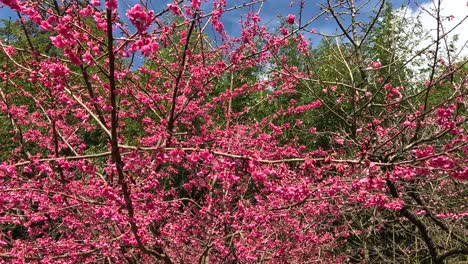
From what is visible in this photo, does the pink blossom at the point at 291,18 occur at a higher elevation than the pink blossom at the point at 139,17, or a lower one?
higher

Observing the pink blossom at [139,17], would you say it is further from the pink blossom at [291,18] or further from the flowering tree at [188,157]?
the pink blossom at [291,18]

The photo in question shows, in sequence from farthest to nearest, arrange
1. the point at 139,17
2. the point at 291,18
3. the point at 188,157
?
the point at 291,18 → the point at 188,157 → the point at 139,17

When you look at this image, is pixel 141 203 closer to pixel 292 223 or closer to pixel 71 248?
pixel 71 248

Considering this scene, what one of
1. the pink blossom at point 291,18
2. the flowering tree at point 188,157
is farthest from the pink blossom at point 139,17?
the pink blossom at point 291,18

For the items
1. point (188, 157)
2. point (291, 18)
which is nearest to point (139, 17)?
point (188, 157)

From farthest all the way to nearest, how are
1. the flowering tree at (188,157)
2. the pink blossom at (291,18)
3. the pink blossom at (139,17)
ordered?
1. the pink blossom at (291,18)
2. the flowering tree at (188,157)
3. the pink blossom at (139,17)

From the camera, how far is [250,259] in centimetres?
605

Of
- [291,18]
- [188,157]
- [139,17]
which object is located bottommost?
[188,157]

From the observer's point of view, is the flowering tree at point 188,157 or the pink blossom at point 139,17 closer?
the pink blossom at point 139,17

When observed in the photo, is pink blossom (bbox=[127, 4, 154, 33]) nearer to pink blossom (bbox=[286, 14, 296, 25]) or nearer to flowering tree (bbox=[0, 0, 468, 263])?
flowering tree (bbox=[0, 0, 468, 263])

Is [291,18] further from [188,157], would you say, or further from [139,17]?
[139,17]

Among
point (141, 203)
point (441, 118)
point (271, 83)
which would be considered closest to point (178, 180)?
point (271, 83)

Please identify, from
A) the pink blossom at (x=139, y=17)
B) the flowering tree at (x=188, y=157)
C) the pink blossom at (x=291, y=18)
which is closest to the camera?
the pink blossom at (x=139, y=17)

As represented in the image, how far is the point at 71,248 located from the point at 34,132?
3546mm
